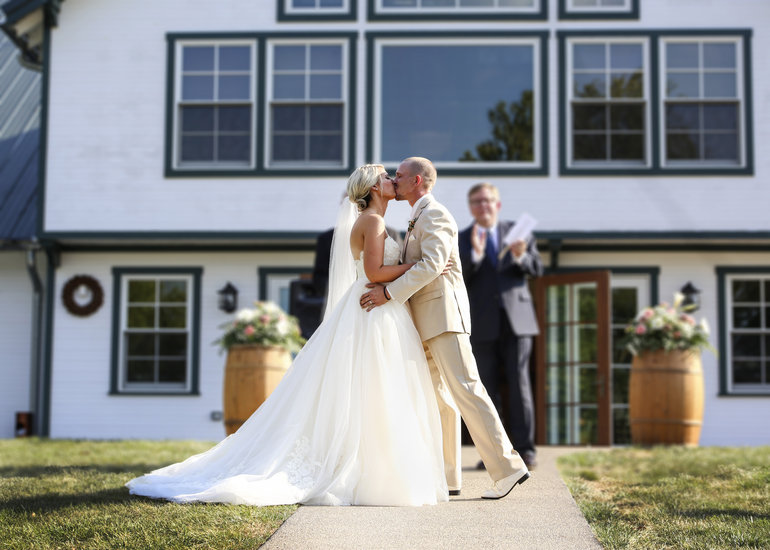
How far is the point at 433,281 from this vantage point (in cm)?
580

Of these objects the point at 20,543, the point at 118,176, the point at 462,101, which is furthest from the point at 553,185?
the point at 20,543

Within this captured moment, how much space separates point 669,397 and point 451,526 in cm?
567

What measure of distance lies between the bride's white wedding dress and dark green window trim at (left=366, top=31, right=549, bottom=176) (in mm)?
6673

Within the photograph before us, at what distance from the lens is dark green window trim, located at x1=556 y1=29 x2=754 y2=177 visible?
12.4m

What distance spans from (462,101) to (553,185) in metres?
1.57

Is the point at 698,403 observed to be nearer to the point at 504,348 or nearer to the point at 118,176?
the point at 504,348

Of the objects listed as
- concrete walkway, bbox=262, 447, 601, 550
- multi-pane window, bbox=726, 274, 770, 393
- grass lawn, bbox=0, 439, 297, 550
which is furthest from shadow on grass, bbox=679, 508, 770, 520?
multi-pane window, bbox=726, 274, 770, 393

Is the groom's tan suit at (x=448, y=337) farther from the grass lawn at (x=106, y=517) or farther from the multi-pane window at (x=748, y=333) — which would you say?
the multi-pane window at (x=748, y=333)

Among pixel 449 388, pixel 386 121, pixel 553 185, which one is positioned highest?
pixel 386 121

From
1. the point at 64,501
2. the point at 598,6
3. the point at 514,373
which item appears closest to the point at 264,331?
the point at 514,373

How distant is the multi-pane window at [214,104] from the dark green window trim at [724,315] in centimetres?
620

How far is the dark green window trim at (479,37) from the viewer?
12.4m

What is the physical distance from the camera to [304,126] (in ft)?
41.6

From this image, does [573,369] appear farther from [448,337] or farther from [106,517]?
[106,517]
